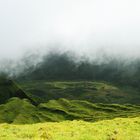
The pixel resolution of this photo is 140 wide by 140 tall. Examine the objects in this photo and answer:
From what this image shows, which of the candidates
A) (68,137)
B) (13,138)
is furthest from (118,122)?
(13,138)

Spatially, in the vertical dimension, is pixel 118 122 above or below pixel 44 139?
above

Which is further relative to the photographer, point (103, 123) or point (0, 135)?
point (103, 123)

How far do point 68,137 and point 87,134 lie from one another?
7.79ft

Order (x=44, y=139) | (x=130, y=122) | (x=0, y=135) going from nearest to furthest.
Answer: (x=44, y=139)
(x=0, y=135)
(x=130, y=122)

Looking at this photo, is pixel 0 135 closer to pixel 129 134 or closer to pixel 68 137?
pixel 68 137

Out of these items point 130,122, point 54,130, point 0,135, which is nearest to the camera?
point 0,135

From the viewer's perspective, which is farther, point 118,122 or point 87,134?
point 118,122

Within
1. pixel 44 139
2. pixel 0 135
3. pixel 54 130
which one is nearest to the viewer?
pixel 44 139

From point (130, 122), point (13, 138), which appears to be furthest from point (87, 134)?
point (130, 122)

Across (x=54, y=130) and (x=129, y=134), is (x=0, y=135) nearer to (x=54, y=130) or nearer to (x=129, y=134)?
(x=54, y=130)

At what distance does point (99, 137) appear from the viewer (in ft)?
98.3

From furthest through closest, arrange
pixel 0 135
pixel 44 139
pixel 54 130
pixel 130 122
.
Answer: pixel 130 122
pixel 54 130
pixel 0 135
pixel 44 139

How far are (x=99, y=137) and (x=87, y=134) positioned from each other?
1437 mm

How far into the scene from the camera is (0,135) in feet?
101
